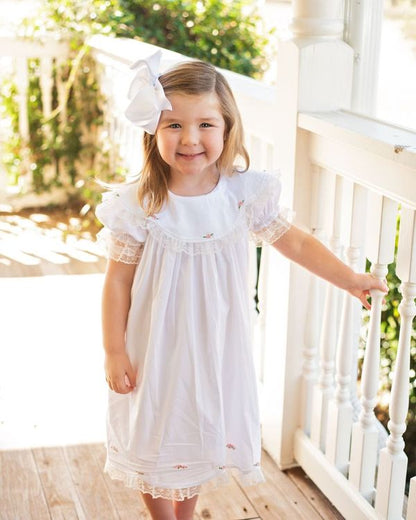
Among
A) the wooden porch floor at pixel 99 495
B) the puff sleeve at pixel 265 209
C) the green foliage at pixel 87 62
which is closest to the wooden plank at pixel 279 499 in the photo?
the wooden porch floor at pixel 99 495

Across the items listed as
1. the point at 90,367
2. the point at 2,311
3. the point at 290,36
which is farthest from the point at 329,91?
the point at 2,311

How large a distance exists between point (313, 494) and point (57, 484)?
2.42 feet

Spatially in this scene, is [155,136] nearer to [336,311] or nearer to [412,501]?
[336,311]

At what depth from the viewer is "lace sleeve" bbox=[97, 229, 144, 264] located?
5.91ft

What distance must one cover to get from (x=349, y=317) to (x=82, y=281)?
7.02 ft

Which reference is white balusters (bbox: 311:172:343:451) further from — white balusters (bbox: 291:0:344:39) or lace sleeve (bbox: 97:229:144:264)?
lace sleeve (bbox: 97:229:144:264)

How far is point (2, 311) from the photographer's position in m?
3.69

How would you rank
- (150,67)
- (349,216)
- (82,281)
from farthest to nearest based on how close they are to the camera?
(82,281), (349,216), (150,67)

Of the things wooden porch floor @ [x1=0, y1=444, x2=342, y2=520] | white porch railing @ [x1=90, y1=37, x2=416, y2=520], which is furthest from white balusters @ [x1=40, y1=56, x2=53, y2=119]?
wooden porch floor @ [x1=0, y1=444, x2=342, y2=520]

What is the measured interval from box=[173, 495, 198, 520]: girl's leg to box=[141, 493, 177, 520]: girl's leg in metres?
0.07

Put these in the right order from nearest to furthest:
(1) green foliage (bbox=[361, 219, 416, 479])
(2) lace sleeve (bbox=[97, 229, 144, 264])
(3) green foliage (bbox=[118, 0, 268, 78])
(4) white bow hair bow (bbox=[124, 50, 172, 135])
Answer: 1. (4) white bow hair bow (bbox=[124, 50, 172, 135])
2. (2) lace sleeve (bbox=[97, 229, 144, 264])
3. (1) green foliage (bbox=[361, 219, 416, 479])
4. (3) green foliage (bbox=[118, 0, 268, 78])

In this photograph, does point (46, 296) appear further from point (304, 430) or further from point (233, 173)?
point (233, 173)

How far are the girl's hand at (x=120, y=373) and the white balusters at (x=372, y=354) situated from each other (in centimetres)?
59

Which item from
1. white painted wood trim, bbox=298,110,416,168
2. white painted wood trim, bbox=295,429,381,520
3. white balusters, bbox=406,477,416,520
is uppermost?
white painted wood trim, bbox=298,110,416,168
